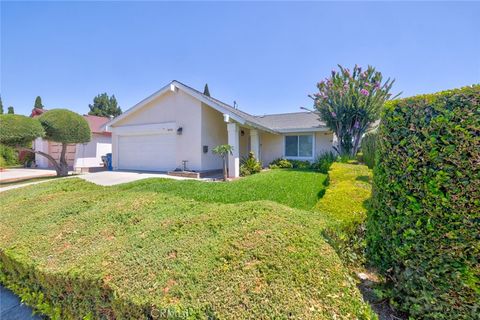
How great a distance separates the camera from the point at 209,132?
12.8 m

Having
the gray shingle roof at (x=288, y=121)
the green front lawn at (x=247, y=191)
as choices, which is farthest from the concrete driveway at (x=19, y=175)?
the gray shingle roof at (x=288, y=121)

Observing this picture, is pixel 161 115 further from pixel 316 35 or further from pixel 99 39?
pixel 316 35

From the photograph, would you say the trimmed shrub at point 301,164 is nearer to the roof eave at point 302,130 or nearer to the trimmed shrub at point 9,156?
the roof eave at point 302,130

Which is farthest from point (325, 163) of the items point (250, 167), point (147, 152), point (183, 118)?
point (147, 152)

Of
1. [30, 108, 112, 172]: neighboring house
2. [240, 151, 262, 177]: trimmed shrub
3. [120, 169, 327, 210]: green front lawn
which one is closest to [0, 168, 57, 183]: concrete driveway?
[30, 108, 112, 172]: neighboring house

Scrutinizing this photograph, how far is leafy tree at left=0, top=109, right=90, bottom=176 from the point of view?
35.3 feet

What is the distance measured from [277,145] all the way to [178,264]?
15.1m

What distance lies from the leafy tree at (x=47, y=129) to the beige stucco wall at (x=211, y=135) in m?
7.84

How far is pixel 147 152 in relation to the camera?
13.9 m

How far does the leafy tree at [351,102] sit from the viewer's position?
43.0 feet

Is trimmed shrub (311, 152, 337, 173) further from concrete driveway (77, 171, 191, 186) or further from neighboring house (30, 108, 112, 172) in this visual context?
neighboring house (30, 108, 112, 172)

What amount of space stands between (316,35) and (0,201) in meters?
12.0

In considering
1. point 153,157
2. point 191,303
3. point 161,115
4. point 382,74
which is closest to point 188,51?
point 161,115

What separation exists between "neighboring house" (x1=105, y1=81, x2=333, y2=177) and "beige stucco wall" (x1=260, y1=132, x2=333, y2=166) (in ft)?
0.22
